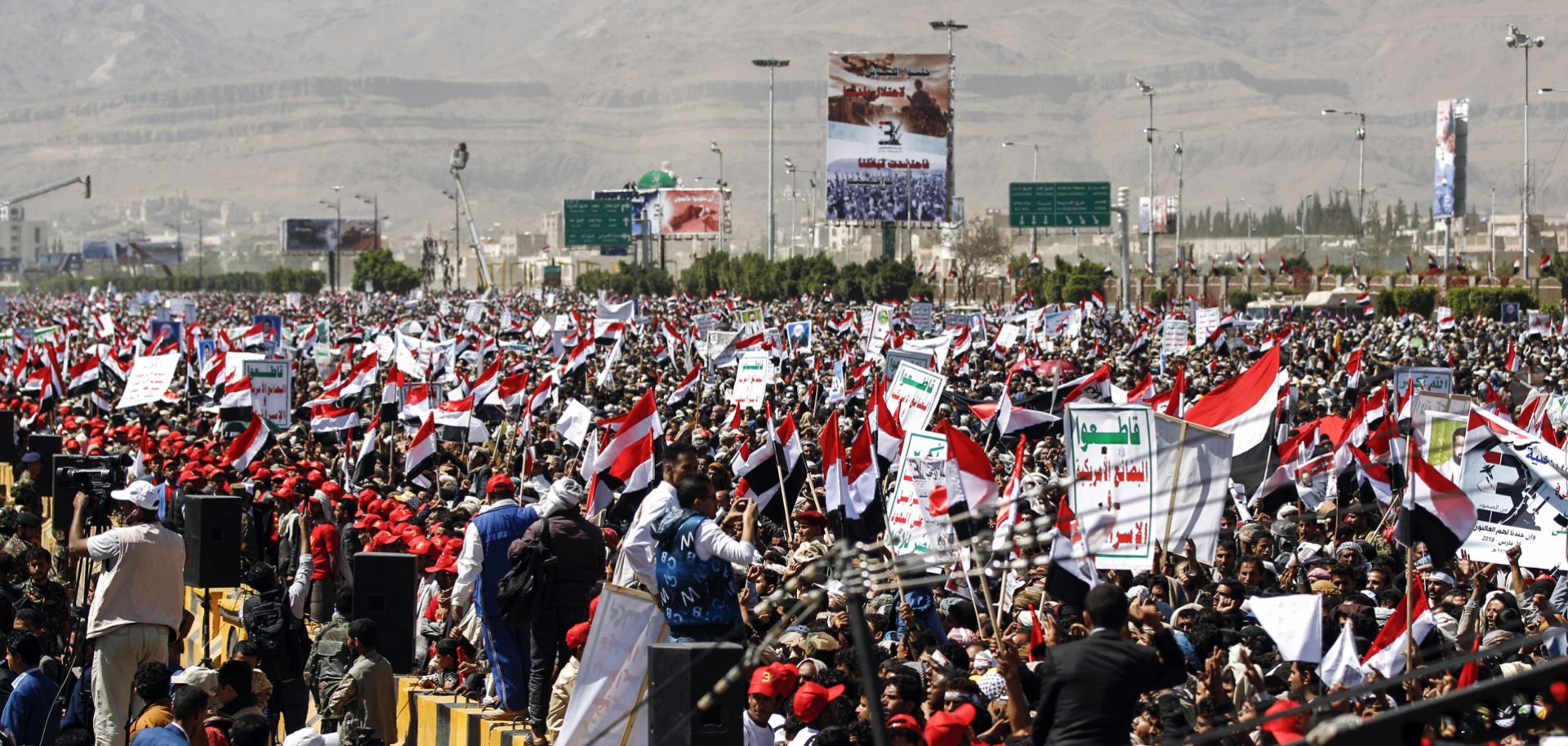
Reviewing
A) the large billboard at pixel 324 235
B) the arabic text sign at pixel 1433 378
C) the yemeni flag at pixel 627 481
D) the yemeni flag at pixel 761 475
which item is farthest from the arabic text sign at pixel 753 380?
the large billboard at pixel 324 235

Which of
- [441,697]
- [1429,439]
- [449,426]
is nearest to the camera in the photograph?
[441,697]

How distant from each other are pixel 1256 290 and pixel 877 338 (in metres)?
54.4


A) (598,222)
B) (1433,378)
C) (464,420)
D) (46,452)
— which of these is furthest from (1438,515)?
(598,222)

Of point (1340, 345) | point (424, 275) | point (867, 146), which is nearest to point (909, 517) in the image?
point (1340, 345)

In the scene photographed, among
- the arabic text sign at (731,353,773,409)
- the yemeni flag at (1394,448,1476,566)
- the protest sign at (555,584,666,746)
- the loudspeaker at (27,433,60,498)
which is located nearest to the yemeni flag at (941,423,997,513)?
the yemeni flag at (1394,448,1476,566)

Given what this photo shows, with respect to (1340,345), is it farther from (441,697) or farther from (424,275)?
(424,275)

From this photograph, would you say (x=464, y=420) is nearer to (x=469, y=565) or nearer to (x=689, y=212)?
(x=469, y=565)

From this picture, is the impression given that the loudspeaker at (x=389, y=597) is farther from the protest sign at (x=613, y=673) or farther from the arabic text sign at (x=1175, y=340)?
the arabic text sign at (x=1175, y=340)

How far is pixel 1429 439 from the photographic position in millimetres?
11578

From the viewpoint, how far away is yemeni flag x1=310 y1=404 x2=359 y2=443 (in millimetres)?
19938

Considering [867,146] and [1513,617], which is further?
[867,146]

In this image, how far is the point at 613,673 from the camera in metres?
7.66

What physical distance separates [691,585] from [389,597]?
80.9 inches

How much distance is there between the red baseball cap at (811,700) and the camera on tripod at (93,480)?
20.6ft
